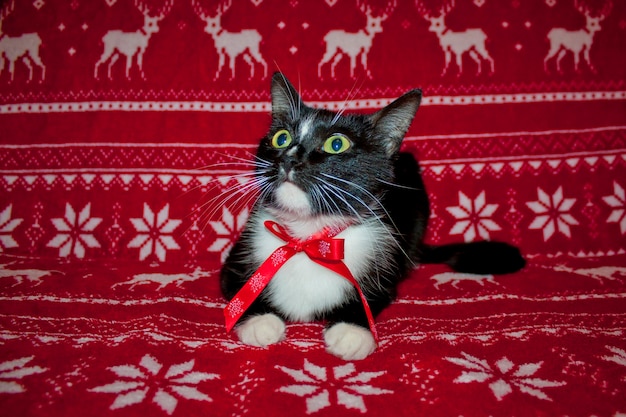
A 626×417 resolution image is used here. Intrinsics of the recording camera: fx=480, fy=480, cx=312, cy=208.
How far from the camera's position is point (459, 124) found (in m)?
1.63

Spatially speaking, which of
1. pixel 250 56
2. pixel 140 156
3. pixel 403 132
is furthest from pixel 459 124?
pixel 140 156

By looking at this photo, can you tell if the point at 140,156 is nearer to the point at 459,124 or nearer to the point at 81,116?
the point at 81,116

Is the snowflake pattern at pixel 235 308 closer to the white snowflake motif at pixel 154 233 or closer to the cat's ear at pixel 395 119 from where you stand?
the cat's ear at pixel 395 119

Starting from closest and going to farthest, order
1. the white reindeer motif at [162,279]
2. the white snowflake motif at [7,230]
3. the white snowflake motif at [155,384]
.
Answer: the white snowflake motif at [155,384]
the white reindeer motif at [162,279]
the white snowflake motif at [7,230]

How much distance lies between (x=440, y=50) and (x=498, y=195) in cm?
53

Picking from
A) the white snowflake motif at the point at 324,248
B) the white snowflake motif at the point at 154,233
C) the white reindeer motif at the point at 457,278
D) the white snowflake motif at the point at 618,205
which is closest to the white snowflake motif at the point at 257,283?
the white snowflake motif at the point at 324,248

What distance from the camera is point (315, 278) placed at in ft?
3.50

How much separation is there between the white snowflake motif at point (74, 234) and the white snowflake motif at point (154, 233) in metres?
0.13

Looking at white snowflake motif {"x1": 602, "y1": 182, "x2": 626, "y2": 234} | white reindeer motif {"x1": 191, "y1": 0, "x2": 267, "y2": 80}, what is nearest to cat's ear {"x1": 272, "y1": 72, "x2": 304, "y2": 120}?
white reindeer motif {"x1": 191, "y1": 0, "x2": 267, "y2": 80}

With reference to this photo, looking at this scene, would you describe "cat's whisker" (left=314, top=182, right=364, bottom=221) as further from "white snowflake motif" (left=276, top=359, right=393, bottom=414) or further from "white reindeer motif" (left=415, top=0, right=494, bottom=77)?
"white reindeer motif" (left=415, top=0, right=494, bottom=77)

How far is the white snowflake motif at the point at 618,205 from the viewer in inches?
64.2

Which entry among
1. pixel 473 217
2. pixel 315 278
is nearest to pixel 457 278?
pixel 473 217

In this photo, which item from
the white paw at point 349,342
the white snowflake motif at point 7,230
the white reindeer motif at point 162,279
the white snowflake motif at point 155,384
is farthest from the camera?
the white snowflake motif at point 7,230

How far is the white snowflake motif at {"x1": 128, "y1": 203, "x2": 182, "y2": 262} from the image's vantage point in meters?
1.59
